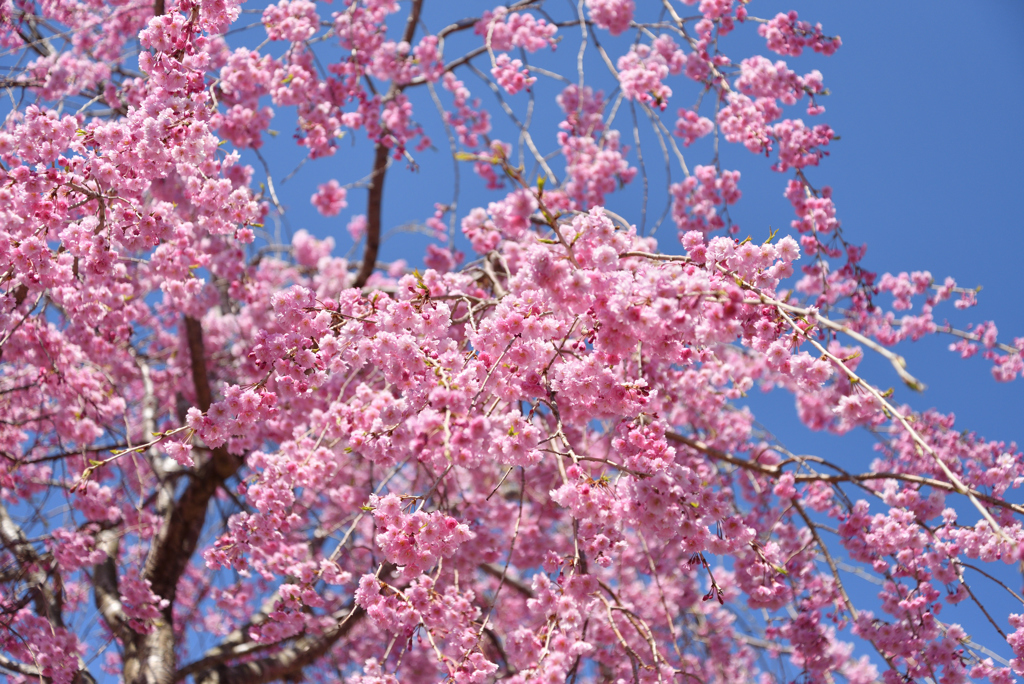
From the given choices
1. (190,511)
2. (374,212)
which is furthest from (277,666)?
(374,212)

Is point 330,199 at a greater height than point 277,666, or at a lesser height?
greater

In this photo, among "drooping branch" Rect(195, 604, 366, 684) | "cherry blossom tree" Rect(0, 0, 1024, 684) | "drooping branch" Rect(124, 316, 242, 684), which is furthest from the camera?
"drooping branch" Rect(124, 316, 242, 684)

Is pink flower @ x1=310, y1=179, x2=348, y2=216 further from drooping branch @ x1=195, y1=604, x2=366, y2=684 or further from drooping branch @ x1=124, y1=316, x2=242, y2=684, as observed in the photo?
drooping branch @ x1=195, y1=604, x2=366, y2=684

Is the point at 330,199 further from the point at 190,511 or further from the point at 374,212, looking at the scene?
the point at 190,511

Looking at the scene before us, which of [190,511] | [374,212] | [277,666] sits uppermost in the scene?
[374,212]

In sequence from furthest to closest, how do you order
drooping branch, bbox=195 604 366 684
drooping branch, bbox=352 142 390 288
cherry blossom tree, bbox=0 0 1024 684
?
drooping branch, bbox=352 142 390 288 → drooping branch, bbox=195 604 366 684 → cherry blossom tree, bbox=0 0 1024 684

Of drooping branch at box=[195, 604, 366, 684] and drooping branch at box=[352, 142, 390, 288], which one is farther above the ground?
drooping branch at box=[352, 142, 390, 288]

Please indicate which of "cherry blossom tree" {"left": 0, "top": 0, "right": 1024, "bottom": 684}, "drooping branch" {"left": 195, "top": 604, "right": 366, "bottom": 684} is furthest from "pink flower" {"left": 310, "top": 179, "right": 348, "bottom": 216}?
"drooping branch" {"left": 195, "top": 604, "right": 366, "bottom": 684}

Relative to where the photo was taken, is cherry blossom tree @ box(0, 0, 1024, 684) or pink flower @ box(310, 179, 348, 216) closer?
cherry blossom tree @ box(0, 0, 1024, 684)

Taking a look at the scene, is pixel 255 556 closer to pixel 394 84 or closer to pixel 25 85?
pixel 25 85

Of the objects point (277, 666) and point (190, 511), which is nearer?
point (277, 666)

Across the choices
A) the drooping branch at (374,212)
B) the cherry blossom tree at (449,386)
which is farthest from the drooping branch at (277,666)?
the drooping branch at (374,212)

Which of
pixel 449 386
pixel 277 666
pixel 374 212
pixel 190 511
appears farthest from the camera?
pixel 374 212

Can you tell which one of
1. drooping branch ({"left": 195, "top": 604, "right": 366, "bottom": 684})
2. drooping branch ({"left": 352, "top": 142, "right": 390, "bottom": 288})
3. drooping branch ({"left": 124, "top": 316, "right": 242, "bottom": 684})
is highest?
drooping branch ({"left": 352, "top": 142, "right": 390, "bottom": 288})
